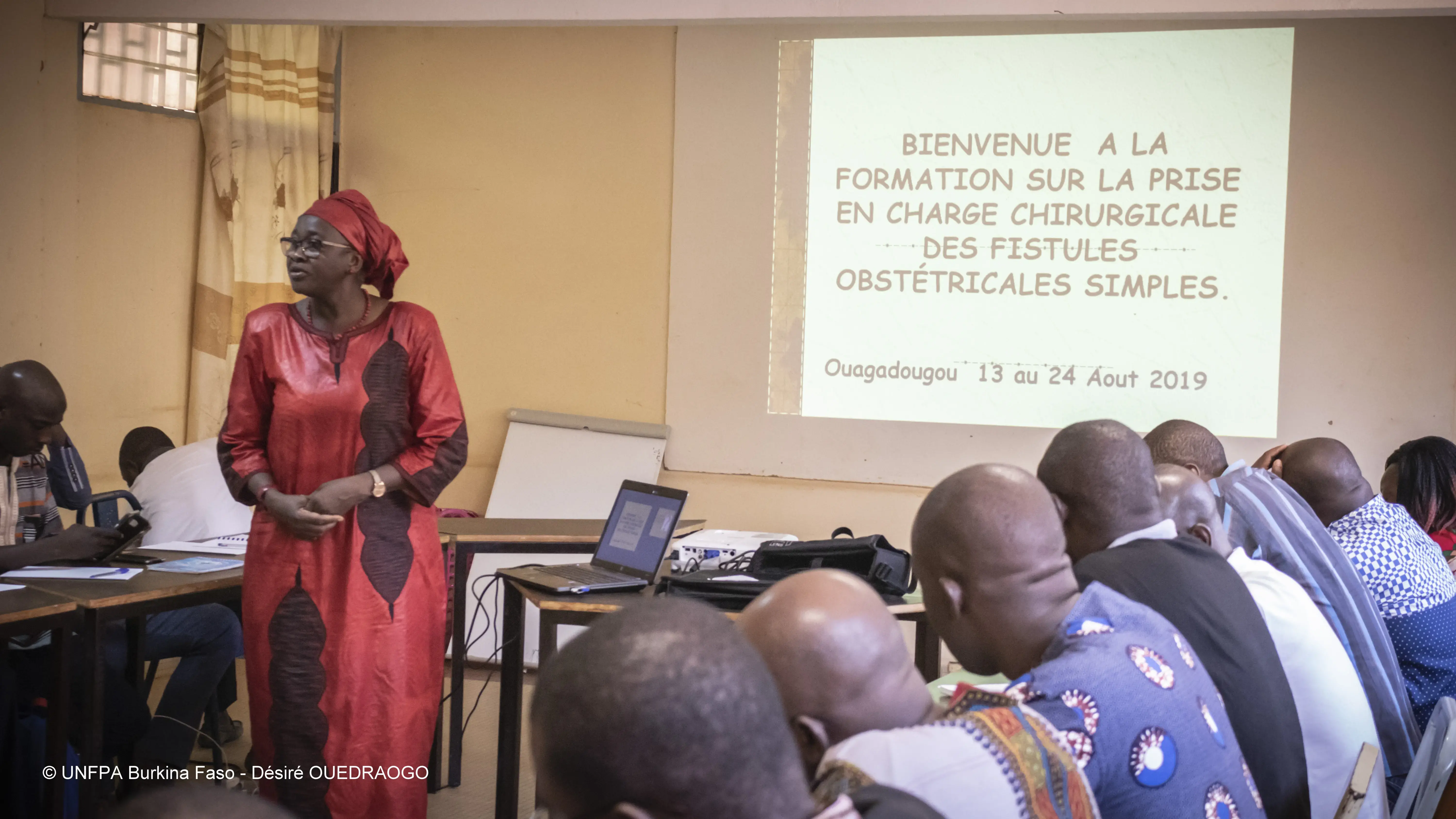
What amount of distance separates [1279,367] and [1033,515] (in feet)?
11.2

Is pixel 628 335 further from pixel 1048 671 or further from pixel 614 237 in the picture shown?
pixel 1048 671

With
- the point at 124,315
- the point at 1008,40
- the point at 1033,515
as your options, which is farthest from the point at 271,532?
the point at 1008,40

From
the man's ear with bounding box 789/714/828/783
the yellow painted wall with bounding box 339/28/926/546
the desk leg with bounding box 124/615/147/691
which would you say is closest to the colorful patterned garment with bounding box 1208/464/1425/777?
the man's ear with bounding box 789/714/828/783

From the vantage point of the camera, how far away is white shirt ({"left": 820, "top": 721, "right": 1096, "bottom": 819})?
885 millimetres

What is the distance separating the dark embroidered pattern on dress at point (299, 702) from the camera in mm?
A: 2324

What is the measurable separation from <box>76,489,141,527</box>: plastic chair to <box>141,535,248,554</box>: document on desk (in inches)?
8.5

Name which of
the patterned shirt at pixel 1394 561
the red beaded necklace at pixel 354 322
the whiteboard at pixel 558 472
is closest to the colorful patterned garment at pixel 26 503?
the red beaded necklace at pixel 354 322

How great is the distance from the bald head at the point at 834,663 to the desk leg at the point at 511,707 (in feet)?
6.00

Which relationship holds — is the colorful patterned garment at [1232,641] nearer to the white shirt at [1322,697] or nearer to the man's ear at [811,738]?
the white shirt at [1322,697]

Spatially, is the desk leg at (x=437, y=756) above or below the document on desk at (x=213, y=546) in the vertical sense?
below

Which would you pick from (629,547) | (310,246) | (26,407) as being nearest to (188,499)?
(26,407)

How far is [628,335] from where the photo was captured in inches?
188

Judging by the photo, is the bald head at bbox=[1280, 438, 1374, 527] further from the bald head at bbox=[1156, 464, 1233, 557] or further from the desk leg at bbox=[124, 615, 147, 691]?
the desk leg at bbox=[124, 615, 147, 691]

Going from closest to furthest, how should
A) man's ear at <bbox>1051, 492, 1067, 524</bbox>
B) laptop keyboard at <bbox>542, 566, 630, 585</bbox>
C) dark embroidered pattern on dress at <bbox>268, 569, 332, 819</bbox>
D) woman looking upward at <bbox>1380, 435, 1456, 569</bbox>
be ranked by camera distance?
man's ear at <bbox>1051, 492, 1067, 524</bbox> < dark embroidered pattern on dress at <bbox>268, 569, 332, 819</bbox> < laptop keyboard at <bbox>542, 566, 630, 585</bbox> < woman looking upward at <bbox>1380, 435, 1456, 569</bbox>
